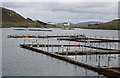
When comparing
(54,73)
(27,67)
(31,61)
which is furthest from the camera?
(31,61)

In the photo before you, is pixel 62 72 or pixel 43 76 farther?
pixel 62 72

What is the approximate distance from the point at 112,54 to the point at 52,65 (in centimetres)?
1981

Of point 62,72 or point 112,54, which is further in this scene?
point 112,54

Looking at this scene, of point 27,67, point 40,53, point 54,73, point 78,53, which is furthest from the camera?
point 40,53

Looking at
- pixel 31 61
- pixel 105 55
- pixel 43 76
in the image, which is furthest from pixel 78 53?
pixel 43 76

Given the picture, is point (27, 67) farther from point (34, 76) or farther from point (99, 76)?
point (99, 76)

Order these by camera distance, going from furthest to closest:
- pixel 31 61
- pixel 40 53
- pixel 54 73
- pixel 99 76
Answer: pixel 40 53 → pixel 31 61 → pixel 54 73 → pixel 99 76

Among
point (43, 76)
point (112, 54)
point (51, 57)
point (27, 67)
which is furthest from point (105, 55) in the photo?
point (43, 76)

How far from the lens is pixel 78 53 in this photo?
6750 cm

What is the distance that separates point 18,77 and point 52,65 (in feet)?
41.2

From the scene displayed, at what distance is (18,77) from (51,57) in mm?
20368

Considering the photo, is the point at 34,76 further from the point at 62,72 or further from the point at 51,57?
the point at 51,57

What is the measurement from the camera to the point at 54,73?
159 feet

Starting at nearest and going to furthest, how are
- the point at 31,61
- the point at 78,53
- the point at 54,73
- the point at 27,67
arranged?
the point at 54,73, the point at 27,67, the point at 31,61, the point at 78,53
